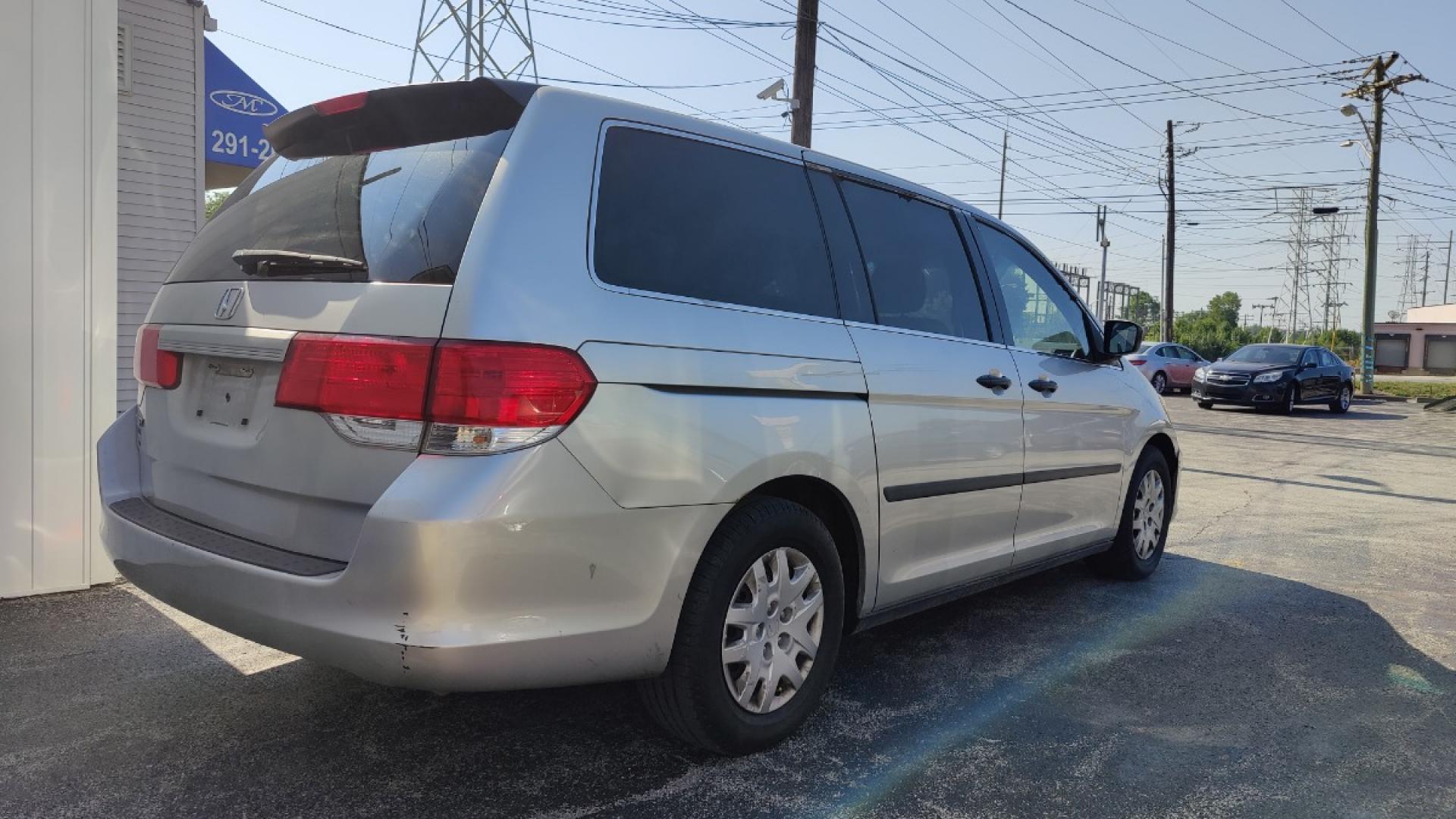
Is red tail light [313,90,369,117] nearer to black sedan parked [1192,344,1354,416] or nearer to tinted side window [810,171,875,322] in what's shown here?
tinted side window [810,171,875,322]

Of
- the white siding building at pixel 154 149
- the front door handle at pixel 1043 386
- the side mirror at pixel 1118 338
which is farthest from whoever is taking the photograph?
the white siding building at pixel 154 149

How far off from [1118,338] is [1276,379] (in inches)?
706

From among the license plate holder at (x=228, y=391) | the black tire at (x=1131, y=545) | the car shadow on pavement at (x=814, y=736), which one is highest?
the license plate holder at (x=228, y=391)

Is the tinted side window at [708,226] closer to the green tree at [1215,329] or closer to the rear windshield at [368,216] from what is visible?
the rear windshield at [368,216]

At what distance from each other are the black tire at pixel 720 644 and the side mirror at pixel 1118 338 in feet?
8.21

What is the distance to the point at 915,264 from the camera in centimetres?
389

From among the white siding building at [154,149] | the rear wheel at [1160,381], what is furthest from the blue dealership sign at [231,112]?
the rear wheel at [1160,381]

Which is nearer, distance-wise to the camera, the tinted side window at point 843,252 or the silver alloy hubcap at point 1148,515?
the tinted side window at point 843,252

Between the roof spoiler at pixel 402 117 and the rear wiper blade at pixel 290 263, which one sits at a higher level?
the roof spoiler at pixel 402 117

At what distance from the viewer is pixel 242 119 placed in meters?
11.1

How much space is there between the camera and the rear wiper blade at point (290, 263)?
2.58m

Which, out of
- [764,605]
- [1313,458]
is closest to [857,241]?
[764,605]

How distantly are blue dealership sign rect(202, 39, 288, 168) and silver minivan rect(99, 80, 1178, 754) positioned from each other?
880 centimetres

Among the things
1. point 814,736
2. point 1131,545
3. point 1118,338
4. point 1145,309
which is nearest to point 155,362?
point 814,736
